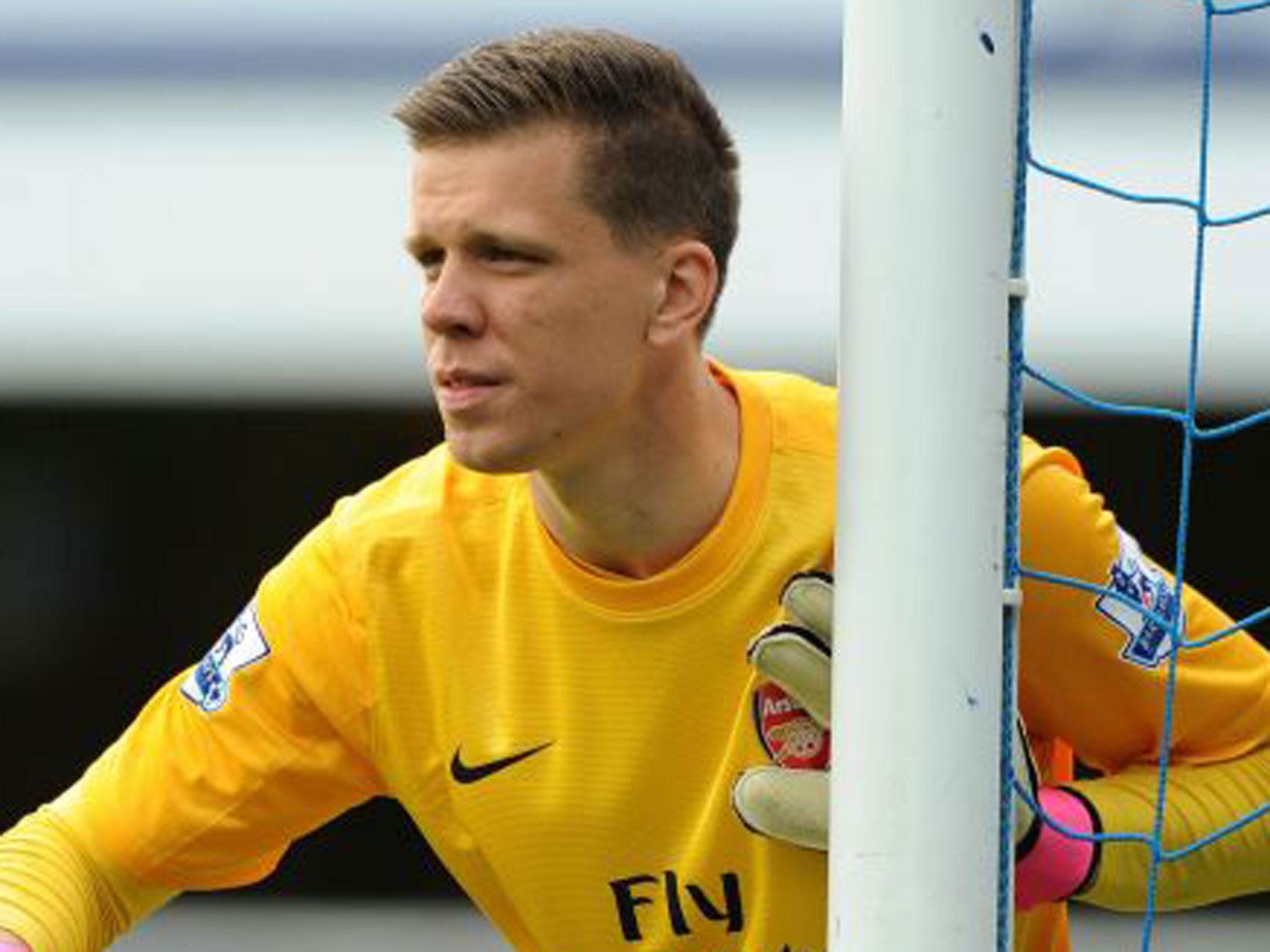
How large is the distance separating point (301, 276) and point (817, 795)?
6.93 ft

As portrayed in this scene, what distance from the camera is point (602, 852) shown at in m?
2.18

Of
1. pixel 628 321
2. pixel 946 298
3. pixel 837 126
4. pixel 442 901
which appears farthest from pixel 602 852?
pixel 442 901

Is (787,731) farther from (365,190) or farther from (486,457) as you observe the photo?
(365,190)

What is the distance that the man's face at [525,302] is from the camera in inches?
76.6

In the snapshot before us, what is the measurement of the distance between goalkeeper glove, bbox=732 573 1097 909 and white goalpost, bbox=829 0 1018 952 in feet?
0.71

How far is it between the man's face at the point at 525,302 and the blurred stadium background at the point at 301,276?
1.70 metres

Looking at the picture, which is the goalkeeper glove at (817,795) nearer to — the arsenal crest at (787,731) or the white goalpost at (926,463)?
the arsenal crest at (787,731)

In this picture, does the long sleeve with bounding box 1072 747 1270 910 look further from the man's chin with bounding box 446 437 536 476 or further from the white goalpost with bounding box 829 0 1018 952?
the man's chin with bounding box 446 437 536 476

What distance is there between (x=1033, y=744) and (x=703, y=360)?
1.37 feet

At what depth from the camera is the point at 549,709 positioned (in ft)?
7.18

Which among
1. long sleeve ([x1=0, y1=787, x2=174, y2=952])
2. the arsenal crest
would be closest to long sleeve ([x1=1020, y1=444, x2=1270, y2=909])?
the arsenal crest

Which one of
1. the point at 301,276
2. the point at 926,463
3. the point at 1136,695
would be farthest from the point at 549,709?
the point at 301,276

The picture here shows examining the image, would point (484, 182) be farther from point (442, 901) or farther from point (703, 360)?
point (442, 901)

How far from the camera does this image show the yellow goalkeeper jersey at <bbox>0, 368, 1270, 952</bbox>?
212cm
